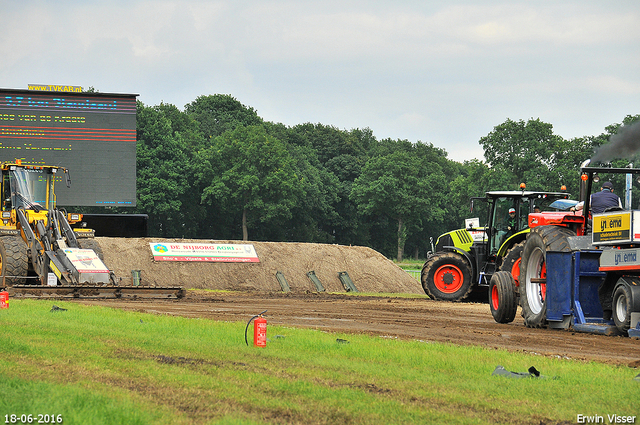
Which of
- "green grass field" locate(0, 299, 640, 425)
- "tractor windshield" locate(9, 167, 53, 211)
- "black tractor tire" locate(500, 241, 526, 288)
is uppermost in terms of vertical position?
"tractor windshield" locate(9, 167, 53, 211)

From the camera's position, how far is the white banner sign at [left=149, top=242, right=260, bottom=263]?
101ft

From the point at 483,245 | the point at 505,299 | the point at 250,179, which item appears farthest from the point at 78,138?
the point at 250,179

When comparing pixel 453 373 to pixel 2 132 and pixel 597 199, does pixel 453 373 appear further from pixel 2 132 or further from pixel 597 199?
pixel 2 132

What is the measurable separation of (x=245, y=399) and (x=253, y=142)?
6014 cm

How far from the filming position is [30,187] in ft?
78.5

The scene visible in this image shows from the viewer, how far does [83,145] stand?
31344mm

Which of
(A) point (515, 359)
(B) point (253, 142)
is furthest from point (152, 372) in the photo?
(B) point (253, 142)

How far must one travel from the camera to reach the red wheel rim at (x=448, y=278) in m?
24.0

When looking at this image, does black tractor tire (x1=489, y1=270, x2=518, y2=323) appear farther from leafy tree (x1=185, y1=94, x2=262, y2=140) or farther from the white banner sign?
leafy tree (x1=185, y1=94, x2=262, y2=140)

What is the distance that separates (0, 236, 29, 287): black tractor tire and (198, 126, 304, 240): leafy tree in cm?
3982

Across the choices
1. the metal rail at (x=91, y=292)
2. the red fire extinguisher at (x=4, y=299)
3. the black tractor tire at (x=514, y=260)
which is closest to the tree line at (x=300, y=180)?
the metal rail at (x=91, y=292)

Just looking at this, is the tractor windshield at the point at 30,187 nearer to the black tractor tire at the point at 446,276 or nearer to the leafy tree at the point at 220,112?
the black tractor tire at the point at 446,276

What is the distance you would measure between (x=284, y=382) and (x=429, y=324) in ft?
25.0

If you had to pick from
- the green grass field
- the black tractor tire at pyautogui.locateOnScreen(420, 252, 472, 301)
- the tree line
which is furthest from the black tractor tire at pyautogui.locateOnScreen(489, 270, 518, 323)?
the tree line
